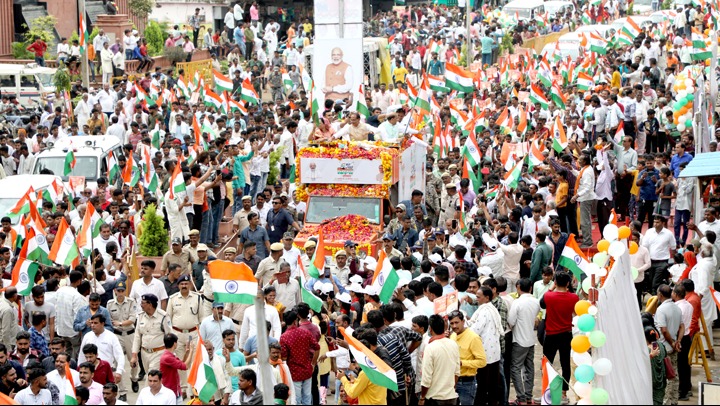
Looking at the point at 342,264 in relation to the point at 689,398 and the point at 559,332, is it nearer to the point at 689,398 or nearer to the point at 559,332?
the point at 559,332

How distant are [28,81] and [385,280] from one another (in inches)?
897

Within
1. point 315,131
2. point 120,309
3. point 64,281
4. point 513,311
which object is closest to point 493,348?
point 513,311

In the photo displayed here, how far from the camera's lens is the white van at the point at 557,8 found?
5806 cm

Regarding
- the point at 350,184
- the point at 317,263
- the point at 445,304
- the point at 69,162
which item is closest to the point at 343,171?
the point at 350,184

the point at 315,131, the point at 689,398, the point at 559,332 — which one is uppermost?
the point at 315,131

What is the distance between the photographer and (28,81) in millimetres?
35344

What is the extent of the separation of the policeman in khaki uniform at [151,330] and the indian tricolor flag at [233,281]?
5.68ft

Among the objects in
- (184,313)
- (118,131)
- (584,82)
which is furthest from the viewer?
(584,82)

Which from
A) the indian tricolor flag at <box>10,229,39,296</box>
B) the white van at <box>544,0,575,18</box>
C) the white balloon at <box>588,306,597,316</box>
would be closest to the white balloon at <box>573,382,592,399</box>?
the white balloon at <box>588,306,597,316</box>

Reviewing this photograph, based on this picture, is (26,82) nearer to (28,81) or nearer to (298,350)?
(28,81)

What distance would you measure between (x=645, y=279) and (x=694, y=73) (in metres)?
12.6

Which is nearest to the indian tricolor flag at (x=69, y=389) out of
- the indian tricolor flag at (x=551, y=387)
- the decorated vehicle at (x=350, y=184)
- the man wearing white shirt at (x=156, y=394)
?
the man wearing white shirt at (x=156, y=394)

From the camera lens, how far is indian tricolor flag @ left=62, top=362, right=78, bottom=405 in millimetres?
11809

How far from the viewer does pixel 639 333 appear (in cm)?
1323
